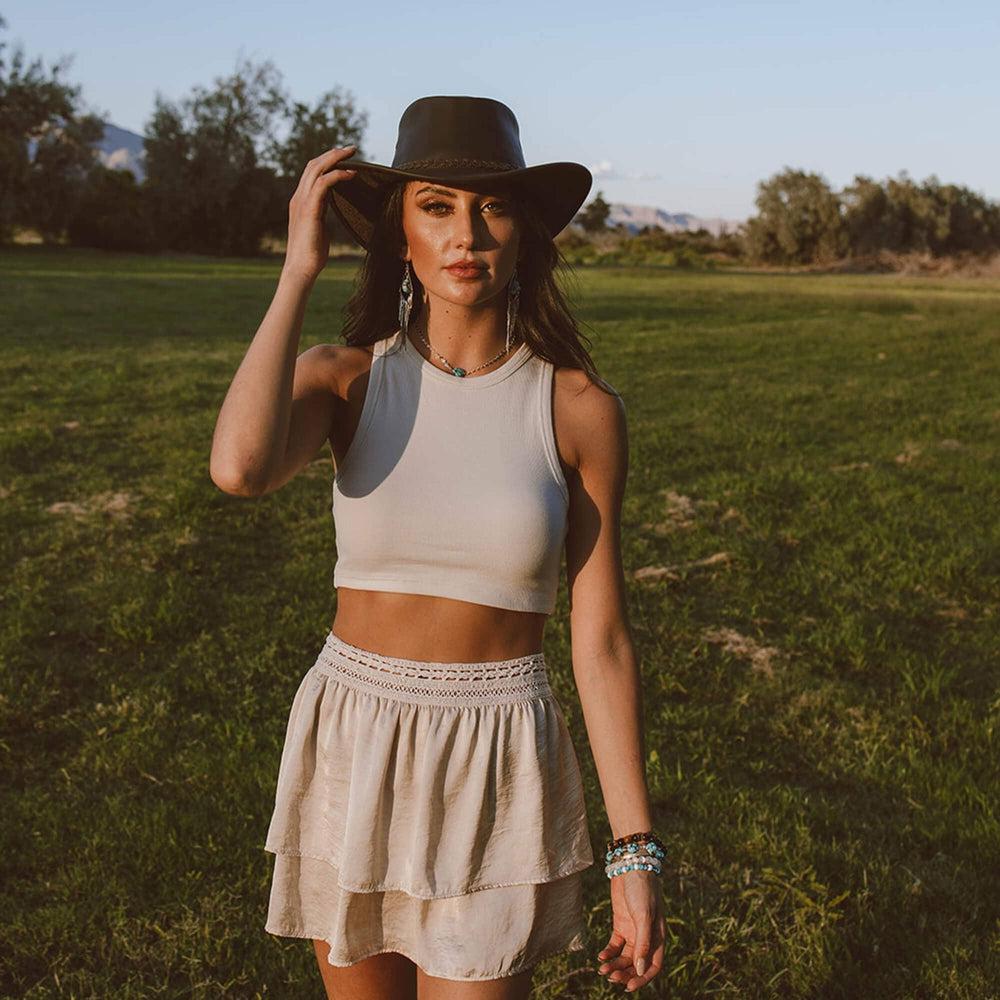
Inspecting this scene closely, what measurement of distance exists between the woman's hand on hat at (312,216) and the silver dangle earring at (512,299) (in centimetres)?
49

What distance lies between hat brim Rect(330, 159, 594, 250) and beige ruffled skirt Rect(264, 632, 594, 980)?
97cm

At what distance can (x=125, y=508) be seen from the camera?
26.9 ft

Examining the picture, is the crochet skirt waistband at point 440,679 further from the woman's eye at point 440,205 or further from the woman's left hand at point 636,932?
the woman's eye at point 440,205

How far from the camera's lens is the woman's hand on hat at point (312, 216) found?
204 cm

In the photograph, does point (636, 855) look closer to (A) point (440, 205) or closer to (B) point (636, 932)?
(B) point (636, 932)

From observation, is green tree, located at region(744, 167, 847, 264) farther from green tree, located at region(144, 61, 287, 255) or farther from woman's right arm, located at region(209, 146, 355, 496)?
woman's right arm, located at region(209, 146, 355, 496)

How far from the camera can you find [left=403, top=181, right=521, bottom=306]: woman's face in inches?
89.3

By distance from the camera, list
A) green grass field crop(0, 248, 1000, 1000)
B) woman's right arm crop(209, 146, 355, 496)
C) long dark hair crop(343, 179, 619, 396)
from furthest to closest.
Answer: green grass field crop(0, 248, 1000, 1000) → long dark hair crop(343, 179, 619, 396) → woman's right arm crop(209, 146, 355, 496)

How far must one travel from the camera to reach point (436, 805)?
2.23 meters

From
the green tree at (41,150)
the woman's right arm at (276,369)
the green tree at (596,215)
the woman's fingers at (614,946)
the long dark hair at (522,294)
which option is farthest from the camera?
the green tree at (596,215)

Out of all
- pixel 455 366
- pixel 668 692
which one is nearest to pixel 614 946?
pixel 455 366

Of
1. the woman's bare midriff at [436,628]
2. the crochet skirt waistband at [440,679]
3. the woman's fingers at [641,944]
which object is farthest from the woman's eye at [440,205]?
the woman's fingers at [641,944]

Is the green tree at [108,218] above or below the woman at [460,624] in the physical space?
above

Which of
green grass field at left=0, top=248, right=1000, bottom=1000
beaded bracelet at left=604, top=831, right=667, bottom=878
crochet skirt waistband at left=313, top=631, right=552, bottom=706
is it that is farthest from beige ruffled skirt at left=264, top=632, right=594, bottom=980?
green grass field at left=0, top=248, right=1000, bottom=1000
